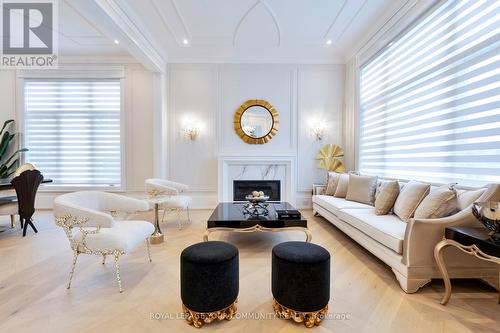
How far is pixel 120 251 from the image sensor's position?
6.43 feet

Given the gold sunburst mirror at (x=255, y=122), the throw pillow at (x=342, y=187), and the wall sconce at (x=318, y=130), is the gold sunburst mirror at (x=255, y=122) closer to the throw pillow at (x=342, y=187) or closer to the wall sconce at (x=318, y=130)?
the wall sconce at (x=318, y=130)

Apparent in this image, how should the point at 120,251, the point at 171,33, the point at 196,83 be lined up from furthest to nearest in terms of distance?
the point at 196,83 < the point at 171,33 < the point at 120,251

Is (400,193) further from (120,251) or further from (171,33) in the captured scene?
(171,33)

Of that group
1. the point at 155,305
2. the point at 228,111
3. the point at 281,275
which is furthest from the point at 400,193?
the point at 228,111

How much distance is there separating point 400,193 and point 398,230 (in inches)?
30.4

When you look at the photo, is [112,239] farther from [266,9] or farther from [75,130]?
[75,130]

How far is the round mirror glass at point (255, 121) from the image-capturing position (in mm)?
4980

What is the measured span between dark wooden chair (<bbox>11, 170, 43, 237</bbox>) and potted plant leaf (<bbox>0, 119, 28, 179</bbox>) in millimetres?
1983

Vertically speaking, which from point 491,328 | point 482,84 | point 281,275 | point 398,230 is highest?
point 482,84

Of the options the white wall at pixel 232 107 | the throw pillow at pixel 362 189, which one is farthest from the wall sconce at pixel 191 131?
the throw pillow at pixel 362 189

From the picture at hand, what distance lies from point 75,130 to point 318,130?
524 centimetres

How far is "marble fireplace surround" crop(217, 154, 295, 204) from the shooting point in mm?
4848

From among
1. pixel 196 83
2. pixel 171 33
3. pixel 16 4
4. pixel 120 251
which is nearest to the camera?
pixel 120 251

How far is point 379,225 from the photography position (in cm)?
236
